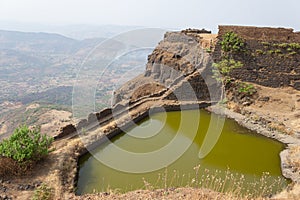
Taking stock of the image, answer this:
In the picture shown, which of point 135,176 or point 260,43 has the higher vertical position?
point 260,43

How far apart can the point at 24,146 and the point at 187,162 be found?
19.8 ft

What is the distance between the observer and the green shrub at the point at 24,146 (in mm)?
9172

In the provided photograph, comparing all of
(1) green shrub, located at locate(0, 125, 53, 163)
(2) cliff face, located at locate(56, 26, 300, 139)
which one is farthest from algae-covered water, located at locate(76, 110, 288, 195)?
(2) cliff face, located at locate(56, 26, 300, 139)

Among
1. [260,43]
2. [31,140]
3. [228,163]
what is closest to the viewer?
[31,140]

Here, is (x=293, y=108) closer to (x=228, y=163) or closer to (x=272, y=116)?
(x=272, y=116)

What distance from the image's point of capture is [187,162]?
435 inches

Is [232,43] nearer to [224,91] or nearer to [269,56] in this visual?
[269,56]

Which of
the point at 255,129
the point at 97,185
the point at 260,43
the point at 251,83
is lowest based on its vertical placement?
the point at 97,185

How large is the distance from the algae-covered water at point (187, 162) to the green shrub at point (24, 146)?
1.69m

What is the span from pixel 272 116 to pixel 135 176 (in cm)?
899

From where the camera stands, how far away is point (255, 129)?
1416cm

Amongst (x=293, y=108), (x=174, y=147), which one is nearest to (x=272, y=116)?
(x=293, y=108)

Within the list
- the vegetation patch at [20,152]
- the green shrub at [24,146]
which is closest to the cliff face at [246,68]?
the green shrub at [24,146]

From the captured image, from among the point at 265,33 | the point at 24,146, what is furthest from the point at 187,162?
the point at 265,33
